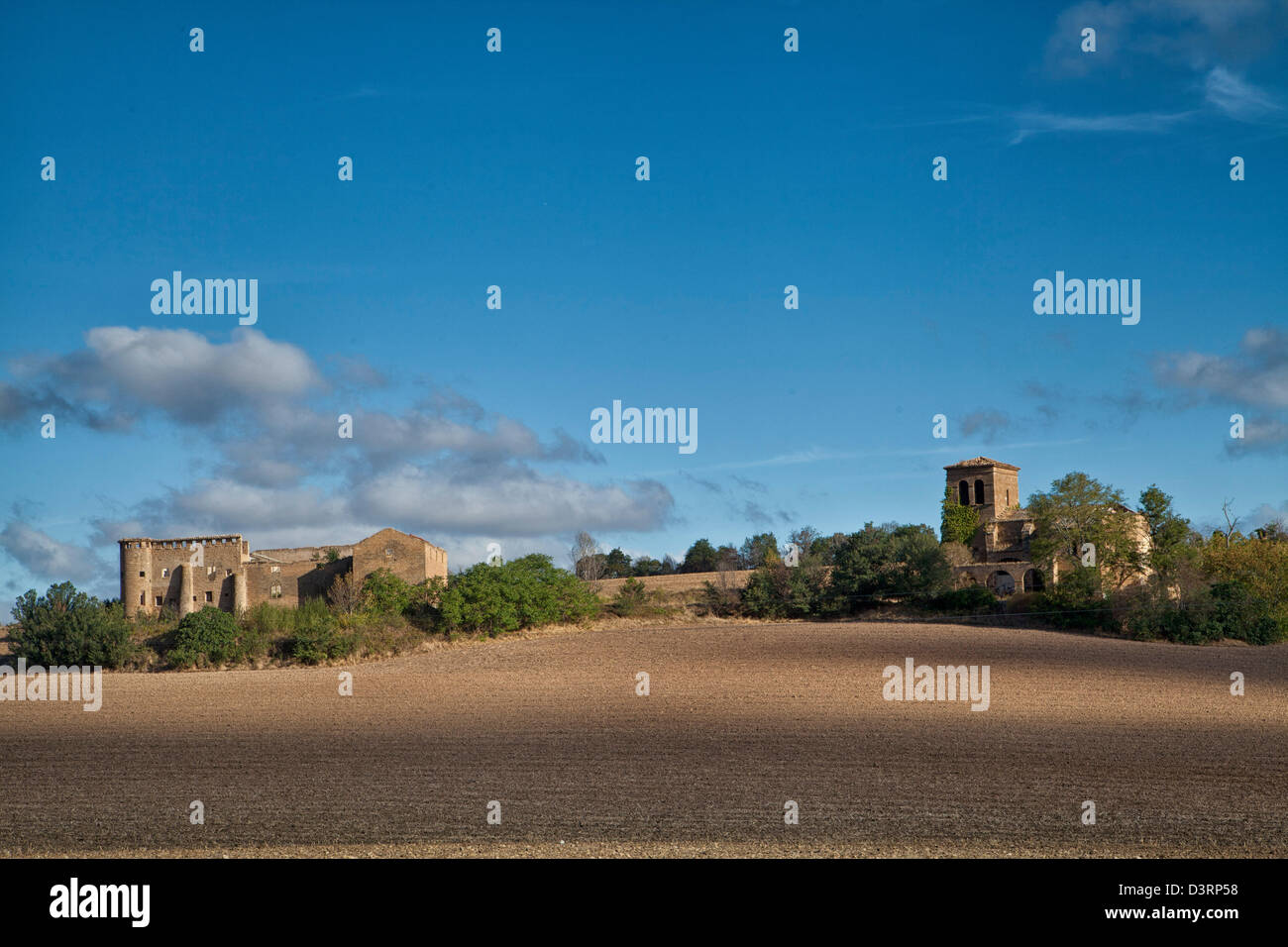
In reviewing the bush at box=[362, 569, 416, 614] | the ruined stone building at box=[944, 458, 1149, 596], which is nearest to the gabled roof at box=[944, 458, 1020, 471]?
the ruined stone building at box=[944, 458, 1149, 596]

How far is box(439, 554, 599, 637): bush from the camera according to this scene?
169 ft

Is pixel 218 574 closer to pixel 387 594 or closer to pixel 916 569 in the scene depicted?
pixel 387 594

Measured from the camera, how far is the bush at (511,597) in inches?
2030

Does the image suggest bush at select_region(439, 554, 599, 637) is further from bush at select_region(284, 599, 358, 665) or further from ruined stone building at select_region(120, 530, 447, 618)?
ruined stone building at select_region(120, 530, 447, 618)

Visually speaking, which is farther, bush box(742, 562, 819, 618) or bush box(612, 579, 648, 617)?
bush box(742, 562, 819, 618)

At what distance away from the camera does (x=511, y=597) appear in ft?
172

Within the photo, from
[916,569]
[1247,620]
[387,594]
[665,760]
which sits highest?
[916,569]

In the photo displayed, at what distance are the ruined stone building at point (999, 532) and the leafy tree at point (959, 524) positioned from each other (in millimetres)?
425

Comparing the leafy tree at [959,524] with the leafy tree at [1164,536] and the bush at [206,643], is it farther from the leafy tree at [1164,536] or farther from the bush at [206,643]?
the bush at [206,643]

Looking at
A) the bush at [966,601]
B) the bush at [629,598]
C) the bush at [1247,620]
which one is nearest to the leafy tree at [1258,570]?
the bush at [1247,620]

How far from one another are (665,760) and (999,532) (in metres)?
54.2

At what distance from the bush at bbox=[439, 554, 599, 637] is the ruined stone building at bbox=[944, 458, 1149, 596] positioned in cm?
2427

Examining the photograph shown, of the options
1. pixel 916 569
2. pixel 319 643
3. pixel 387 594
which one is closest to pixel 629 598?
pixel 387 594
